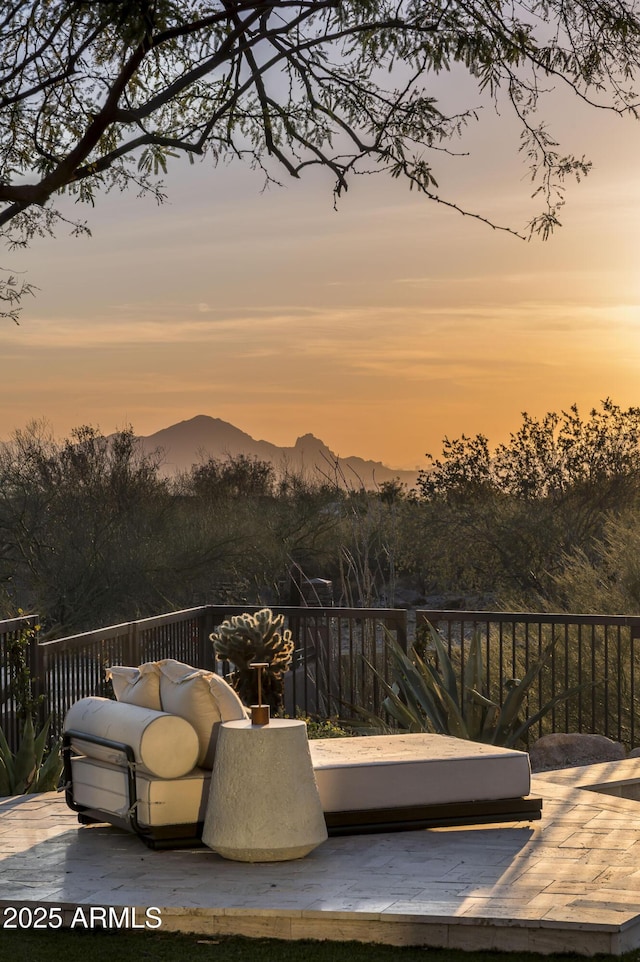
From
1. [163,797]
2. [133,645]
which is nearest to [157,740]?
[163,797]

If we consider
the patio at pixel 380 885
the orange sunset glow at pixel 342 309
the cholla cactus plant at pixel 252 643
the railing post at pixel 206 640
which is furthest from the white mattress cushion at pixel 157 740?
the orange sunset glow at pixel 342 309

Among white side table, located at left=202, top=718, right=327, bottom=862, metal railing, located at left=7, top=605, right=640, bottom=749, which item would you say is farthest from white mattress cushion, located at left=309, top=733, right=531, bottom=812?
metal railing, located at left=7, top=605, right=640, bottom=749

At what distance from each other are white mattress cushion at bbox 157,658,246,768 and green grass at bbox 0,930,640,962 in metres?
1.06

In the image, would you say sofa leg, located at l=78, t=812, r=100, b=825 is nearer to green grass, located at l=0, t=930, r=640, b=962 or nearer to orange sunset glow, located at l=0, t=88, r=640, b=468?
green grass, located at l=0, t=930, r=640, b=962

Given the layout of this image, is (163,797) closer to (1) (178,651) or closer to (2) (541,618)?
(1) (178,651)

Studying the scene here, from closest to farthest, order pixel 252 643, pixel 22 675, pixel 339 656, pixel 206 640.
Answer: pixel 252 643 → pixel 22 675 → pixel 339 656 → pixel 206 640

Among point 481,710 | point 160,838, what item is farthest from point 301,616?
point 160,838

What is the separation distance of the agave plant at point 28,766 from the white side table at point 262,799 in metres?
2.28

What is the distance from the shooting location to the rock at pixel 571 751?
7.82 metres

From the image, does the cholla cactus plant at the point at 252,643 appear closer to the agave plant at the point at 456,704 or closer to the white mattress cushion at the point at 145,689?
the white mattress cushion at the point at 145,689

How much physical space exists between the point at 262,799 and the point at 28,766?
2.55 m

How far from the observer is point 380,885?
4641 millimetres

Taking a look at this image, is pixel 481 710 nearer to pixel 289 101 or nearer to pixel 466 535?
pixel 289 101

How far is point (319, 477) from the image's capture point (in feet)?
89.8
